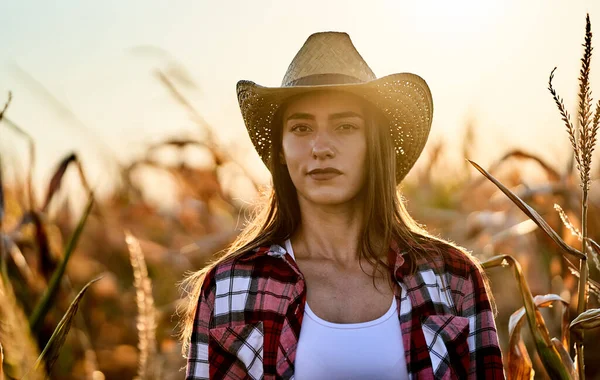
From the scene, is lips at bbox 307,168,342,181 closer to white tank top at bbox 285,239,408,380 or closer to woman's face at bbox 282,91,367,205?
woman's face at bbox 282,91,367,205

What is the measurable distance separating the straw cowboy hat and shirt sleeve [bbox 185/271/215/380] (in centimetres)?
52

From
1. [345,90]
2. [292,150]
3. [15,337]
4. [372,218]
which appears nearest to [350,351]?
[372,218]

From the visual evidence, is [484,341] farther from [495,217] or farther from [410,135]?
[495,217]

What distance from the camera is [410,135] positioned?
8.16ft

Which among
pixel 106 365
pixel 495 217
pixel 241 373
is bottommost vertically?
pixel 106 365

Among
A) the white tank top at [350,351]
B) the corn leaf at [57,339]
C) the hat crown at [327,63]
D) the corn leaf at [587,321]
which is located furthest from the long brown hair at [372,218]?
the corn leaf at [57,339]

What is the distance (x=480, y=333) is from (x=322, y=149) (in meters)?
0.69

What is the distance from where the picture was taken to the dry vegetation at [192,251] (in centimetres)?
160

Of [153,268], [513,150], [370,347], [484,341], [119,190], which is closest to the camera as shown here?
[370,347]

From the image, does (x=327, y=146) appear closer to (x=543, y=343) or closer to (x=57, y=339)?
(x=543, y=343)

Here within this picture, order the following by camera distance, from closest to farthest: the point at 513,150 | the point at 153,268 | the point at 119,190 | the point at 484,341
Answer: the point at 484,341 → the point at 513,150 → the point at 153,268 → the point at 119,190

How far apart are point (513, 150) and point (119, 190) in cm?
273

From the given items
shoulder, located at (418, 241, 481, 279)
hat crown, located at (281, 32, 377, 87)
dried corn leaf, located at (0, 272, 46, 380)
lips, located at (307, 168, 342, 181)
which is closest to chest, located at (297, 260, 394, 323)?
shoulder, located at (418, 241, 481, 279)

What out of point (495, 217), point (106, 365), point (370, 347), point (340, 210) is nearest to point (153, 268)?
point (106, 365)
